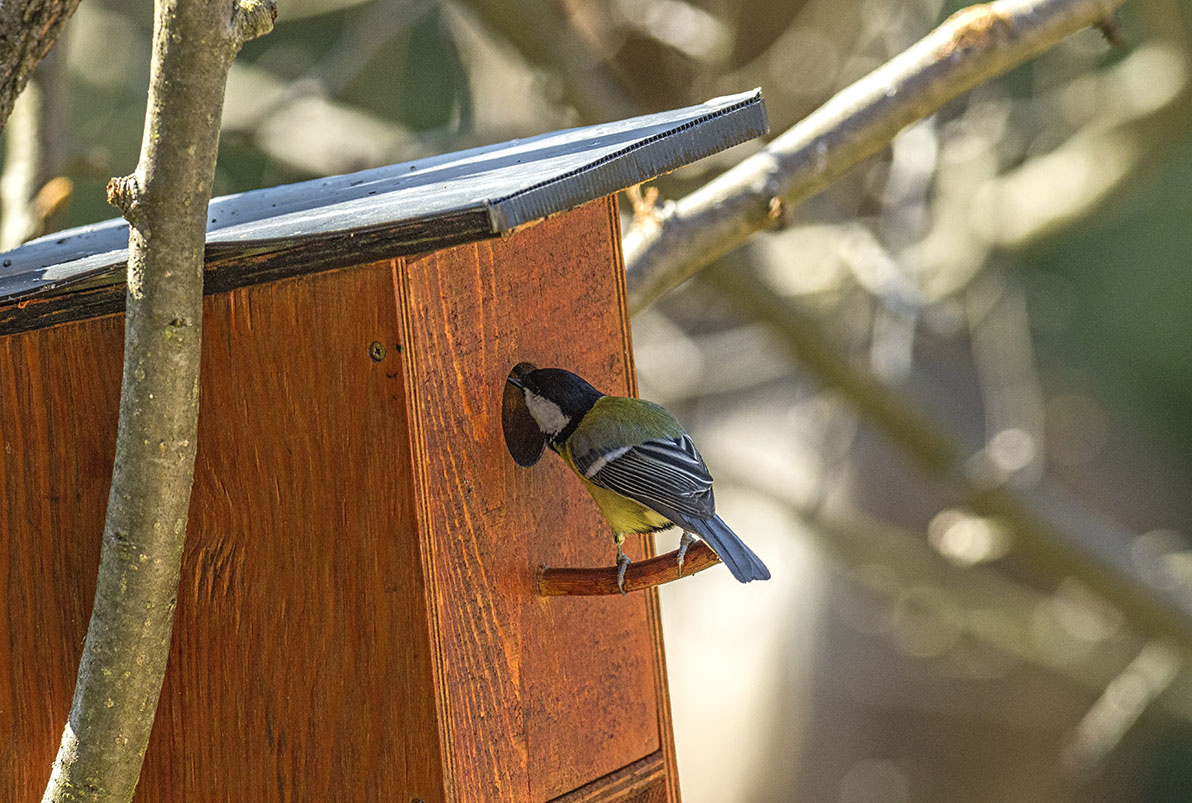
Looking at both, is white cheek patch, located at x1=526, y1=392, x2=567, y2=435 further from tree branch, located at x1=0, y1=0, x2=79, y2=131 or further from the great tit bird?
tree branch, located at x1=0, y1=0, x2=79, y2=131

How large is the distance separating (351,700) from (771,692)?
4.12m

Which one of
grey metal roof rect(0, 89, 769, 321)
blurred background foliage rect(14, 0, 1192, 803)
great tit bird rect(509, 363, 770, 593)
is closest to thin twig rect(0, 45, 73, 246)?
blurred background foliage rect(14, 0, 1192, 803)

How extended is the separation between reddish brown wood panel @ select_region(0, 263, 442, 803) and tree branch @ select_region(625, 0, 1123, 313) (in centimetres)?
85

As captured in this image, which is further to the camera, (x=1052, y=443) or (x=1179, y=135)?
(x=1052, y=443)

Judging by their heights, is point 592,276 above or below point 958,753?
above

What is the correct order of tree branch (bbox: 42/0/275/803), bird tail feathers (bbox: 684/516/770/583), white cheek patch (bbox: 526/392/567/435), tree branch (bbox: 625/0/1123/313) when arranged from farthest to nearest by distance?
tree branch (bbox: 625/0/1123/313), white cheek patch (bbox: 526/392/567/435), bird tail feathers (bbox: 684/516/770/583), tree branch (bbox: 42/0/275/803)

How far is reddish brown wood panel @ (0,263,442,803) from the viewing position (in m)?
1.54

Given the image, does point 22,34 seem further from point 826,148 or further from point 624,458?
point 826,148

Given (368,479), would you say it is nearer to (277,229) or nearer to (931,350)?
(277,229)

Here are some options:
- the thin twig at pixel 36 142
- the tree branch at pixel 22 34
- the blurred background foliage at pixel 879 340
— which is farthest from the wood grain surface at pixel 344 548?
the thin twig at pixel 36 142

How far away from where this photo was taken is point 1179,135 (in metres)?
3.44

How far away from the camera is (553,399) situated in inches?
68.4

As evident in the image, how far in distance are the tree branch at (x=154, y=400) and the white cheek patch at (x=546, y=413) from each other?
46 centimetres

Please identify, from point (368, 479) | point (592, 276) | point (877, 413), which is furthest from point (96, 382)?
point (877, 413)
